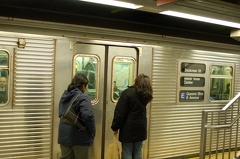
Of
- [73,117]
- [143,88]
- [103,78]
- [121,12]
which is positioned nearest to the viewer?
[73,117]

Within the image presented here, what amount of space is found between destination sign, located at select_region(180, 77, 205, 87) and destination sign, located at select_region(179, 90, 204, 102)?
0.14 m

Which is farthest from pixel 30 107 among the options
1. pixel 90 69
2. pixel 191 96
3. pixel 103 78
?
pixel 191 96

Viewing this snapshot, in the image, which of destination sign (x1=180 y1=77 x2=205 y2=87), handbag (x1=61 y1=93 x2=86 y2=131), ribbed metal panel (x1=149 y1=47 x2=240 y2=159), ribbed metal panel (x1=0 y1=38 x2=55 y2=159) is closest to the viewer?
handbag (x1=61 y1=93 x2=86 y2=131)

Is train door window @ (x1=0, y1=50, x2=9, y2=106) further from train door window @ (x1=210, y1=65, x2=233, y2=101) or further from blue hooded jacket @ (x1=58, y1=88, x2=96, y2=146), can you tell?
train door window @ (x1=210, y1=65, x2=233, y2=101)

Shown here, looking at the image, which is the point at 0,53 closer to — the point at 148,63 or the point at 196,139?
the point at 148,63

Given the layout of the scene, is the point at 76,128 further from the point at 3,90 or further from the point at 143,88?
the point at 3,90

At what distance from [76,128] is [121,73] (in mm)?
1511

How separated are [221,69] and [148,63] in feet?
6.43

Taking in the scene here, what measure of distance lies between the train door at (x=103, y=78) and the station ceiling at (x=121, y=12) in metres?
0.45

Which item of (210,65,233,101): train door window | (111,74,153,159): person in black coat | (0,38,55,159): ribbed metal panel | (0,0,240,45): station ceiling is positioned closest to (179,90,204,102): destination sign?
(210,65,233,101): train door window

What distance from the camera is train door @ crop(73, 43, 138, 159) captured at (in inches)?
169

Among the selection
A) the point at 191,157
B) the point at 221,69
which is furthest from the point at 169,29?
the point at 191,157

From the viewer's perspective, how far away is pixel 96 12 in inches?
206

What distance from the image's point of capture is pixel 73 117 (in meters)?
3.36
